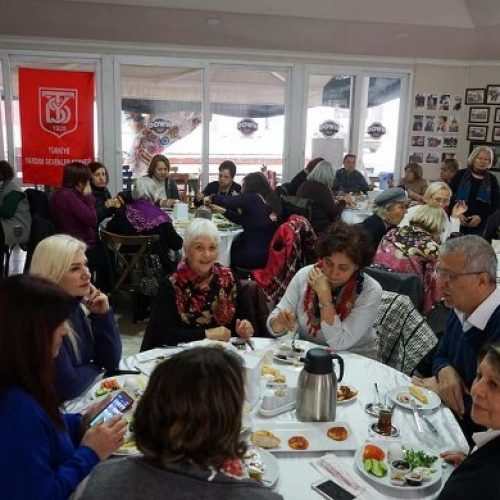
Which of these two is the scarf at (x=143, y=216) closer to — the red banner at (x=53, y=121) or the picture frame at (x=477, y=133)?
the red banner at (x=53, y=121)

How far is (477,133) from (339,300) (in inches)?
250

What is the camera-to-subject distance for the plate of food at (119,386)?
6.25ft

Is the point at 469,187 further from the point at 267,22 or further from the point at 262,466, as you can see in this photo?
the point at 262,466

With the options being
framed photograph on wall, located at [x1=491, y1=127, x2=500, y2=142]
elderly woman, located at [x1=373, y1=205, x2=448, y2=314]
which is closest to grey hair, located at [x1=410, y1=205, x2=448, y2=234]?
elderly woman, located at [x1=373, y1=205, x2=448, y2=314]

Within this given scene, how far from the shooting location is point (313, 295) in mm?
2555

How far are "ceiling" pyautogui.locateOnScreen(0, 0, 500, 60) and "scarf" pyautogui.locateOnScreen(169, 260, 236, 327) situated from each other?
4.48 m

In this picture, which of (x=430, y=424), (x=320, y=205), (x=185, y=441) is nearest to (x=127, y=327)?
(x=320, y=205)

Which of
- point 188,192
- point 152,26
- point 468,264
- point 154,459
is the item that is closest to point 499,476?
point 154,459

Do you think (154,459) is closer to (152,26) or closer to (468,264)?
(468,264)

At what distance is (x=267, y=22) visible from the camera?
21.4ft

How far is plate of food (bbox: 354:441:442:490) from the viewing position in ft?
4.88

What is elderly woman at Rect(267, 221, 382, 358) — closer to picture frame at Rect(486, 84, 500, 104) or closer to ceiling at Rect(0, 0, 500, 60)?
ceiling at Rect(0, 0, 500, 60)

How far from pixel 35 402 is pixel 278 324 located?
139cm

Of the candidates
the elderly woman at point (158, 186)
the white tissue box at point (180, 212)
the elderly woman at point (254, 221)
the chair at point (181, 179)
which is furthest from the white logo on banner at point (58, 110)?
the elderly woman at point (254, 221)
